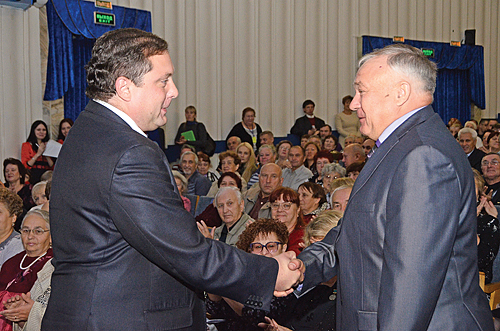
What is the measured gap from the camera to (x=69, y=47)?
30.1 feet

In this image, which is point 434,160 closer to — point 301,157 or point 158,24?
point 301,157

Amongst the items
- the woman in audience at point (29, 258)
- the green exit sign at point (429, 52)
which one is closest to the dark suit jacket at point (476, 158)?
the woman in audience at point (29, 258)

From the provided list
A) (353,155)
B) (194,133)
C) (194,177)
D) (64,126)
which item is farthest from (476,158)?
(64,126)

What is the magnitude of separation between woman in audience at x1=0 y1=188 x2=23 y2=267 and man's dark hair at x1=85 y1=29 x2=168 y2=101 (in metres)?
3.00

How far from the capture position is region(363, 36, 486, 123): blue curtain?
49.1 ft

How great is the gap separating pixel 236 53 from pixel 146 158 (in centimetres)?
998

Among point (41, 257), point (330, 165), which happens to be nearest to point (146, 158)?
point (41, 257)

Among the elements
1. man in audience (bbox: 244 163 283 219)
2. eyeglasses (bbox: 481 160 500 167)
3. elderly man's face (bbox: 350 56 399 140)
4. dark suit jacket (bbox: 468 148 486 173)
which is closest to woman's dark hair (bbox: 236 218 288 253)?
elderly man's face (bbox: 350 56 399 140)

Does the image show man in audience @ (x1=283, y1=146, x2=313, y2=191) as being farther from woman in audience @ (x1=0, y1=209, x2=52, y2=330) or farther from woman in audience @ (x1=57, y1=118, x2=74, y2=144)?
woman in audience @ (x1=0, y1=209, x2=52, y2=330)

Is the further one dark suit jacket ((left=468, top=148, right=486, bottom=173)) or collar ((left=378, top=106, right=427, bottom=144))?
dark suit jacket ((left=468, top=148, right=486, bottom=173))

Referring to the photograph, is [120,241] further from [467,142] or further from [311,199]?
[467,142]

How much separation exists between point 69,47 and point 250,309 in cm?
711

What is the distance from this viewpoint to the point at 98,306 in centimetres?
171

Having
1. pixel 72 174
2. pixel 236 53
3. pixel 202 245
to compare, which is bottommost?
pixel 202 245
